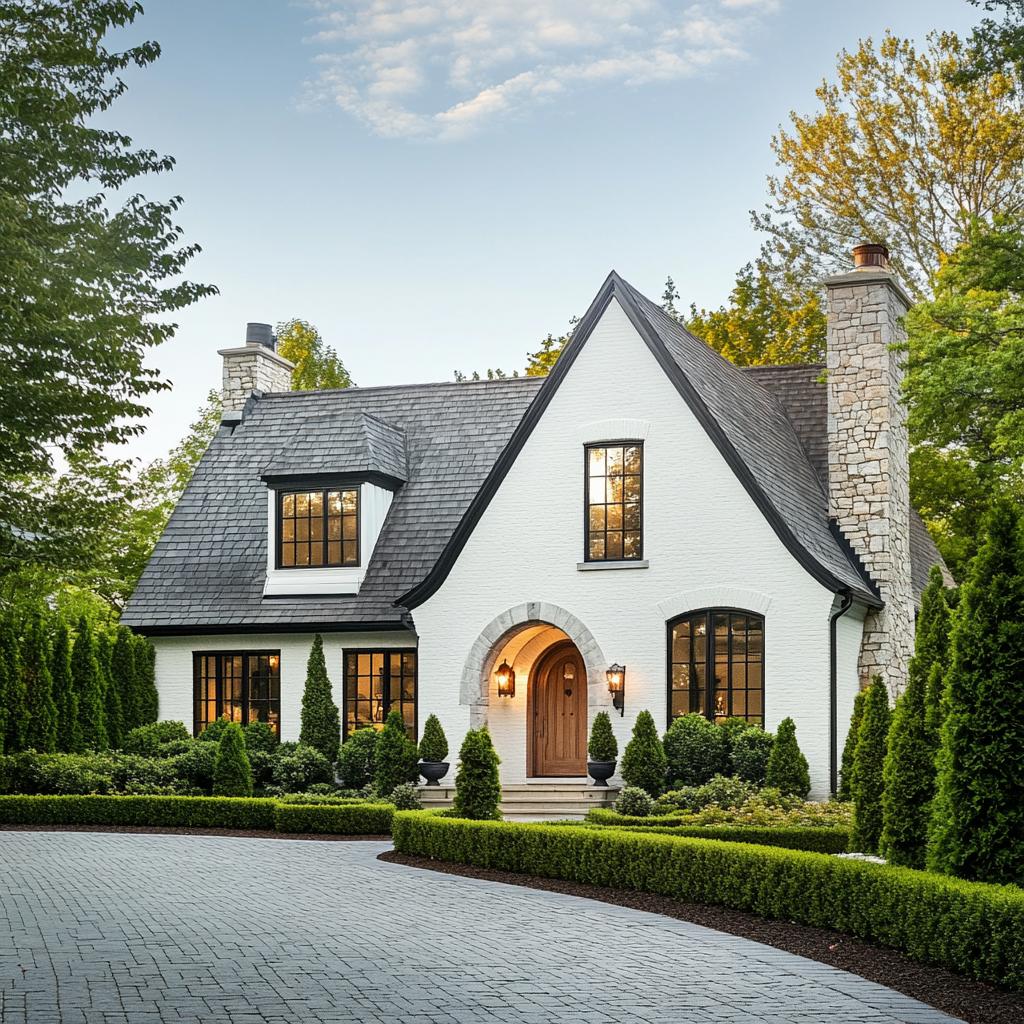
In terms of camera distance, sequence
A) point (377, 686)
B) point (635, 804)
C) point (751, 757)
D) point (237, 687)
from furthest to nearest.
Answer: point (237, 687) < point (377, 686) < point (751, 757) < point (635, 804)

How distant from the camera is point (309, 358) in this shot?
4669cm

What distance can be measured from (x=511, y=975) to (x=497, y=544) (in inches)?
534

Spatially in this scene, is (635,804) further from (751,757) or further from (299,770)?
(299,770)

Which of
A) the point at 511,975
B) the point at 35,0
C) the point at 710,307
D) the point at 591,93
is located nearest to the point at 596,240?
the point at 591,93

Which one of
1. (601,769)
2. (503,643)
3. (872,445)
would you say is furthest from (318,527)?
(872,445)

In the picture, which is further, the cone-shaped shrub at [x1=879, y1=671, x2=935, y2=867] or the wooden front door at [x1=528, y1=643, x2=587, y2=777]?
the wooden front door at [x1=528, y1=643, x2=587, y2=777]

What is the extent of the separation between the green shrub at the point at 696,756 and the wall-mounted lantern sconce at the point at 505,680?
3488 millimetres

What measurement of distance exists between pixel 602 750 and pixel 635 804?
213cm

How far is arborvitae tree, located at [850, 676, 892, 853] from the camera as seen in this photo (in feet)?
41.1

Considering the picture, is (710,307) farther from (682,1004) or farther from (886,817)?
(682,1004)

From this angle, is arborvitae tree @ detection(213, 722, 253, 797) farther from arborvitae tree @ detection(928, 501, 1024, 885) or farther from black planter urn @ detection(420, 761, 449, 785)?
arborvitae tree @ detection(928, 501, 1024, 885)

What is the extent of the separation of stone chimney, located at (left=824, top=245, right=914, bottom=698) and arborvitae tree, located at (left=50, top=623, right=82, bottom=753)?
40.6 feet

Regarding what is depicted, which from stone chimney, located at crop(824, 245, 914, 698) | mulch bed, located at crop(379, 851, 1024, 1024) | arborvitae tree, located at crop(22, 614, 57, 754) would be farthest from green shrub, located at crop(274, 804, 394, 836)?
stone chimney, located at crop(824, 245, 914, 698)

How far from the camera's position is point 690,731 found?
20156mm
